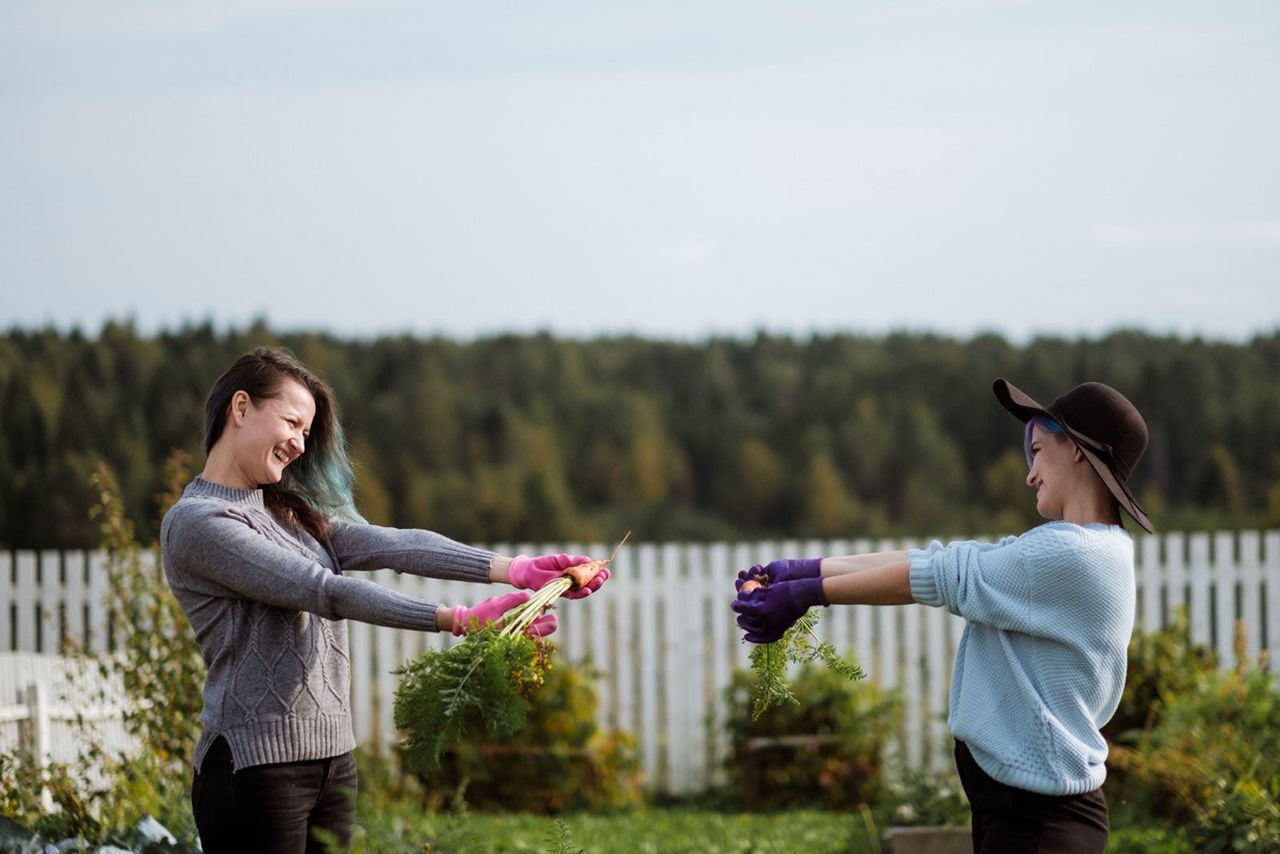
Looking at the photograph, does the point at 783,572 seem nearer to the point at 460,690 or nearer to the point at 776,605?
the point at 776,605

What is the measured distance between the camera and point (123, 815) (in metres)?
4.46

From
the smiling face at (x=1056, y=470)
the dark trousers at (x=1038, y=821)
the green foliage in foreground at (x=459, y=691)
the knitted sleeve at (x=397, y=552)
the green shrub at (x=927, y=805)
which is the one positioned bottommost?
the green shrub at (x=927, y=805)

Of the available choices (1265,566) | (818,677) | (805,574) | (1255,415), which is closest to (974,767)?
(805,574)

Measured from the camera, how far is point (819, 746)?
7164 mm

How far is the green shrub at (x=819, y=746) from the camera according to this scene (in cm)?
713

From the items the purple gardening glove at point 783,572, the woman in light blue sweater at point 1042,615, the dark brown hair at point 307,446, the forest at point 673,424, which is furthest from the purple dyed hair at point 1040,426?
the forest at point 673,424

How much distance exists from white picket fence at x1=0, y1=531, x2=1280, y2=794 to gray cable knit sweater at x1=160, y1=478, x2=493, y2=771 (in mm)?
5040

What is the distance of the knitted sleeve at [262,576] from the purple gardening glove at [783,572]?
0.69m

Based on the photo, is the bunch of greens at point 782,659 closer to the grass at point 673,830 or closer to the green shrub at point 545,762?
the grass at point 673,830

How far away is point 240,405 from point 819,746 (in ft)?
16.4

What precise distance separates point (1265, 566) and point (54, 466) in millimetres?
9400

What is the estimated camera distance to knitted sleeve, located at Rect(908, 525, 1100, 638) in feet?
8.40

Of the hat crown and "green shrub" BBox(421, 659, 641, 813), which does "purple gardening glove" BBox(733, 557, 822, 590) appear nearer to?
the hat crown

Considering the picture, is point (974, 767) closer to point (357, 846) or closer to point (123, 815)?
point (357, 846)
